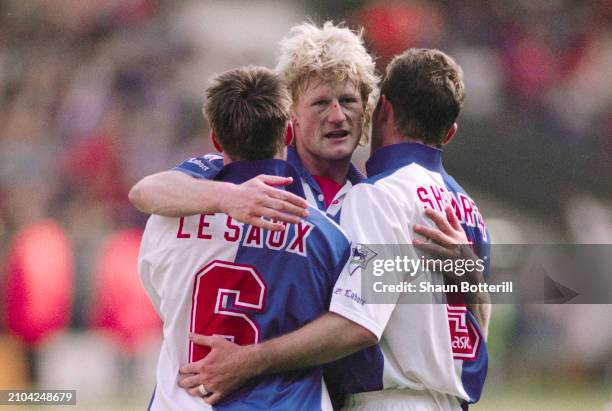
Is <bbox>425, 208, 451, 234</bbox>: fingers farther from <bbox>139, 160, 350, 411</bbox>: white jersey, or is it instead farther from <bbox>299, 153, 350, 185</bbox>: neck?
<bbox>299, 153, 350, 185</bbox>: neck

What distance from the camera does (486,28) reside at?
39.0 ft

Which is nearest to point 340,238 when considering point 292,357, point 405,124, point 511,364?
point 292,357

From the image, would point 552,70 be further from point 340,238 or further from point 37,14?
point 340,238

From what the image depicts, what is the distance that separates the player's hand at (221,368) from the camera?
113 inches

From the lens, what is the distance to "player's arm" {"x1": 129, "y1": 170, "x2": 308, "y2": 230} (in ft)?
8.96

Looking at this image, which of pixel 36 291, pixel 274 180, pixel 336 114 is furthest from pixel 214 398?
pixel 36 291

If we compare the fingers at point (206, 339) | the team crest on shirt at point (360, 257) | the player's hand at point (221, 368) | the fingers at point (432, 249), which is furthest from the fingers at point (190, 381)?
the fingers at point (432, 249)

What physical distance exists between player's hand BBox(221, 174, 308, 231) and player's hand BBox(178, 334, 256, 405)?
40 cm

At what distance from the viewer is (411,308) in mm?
3133

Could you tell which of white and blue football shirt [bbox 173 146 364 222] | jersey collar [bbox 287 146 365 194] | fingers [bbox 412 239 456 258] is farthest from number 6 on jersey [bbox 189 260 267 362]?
jersey collar [bbox 287 146 365 194]

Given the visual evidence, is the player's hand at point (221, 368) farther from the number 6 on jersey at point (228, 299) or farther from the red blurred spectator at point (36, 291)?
the red blurred spectator at point (36, 291)

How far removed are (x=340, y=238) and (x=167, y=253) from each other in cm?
54

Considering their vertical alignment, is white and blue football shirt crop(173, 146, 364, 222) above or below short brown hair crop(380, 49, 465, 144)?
below

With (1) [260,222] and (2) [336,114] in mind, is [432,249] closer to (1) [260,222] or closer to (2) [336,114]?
(1) [260,222]
